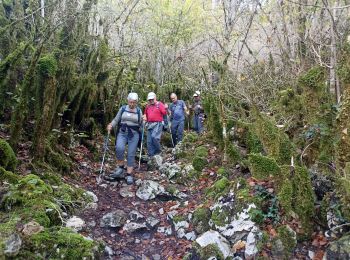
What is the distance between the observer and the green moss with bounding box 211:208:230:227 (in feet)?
17.7

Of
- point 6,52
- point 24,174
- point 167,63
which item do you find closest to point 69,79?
point 6,52

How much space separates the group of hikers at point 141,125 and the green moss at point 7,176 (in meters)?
2.67

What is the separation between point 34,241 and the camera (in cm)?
428

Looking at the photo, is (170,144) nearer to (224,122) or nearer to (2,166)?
(224,122)

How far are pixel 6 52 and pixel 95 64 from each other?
3.09 meters

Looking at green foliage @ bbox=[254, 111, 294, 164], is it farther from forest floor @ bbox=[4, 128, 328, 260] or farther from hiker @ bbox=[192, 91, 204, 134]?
hiker @ bbox=[192, 91, 204, 134]

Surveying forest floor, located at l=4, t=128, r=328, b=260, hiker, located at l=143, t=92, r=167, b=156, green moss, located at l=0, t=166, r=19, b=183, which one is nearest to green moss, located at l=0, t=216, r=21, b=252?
green moss, located at l=0, t=166, r=19, b=183

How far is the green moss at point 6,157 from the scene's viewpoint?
5898 mm

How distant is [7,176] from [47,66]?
2200 mm

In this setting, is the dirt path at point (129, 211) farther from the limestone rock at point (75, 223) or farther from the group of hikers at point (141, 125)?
the group of hikers at point (141, 125)

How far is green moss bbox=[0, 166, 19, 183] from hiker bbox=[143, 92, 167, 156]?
481cm

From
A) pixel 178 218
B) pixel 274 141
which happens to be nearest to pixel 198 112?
pixel 178 218

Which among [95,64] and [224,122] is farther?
[95,64]

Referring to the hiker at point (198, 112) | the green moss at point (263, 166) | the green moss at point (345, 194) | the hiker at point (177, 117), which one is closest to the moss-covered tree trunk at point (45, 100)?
the green moss at point (263, 166)
